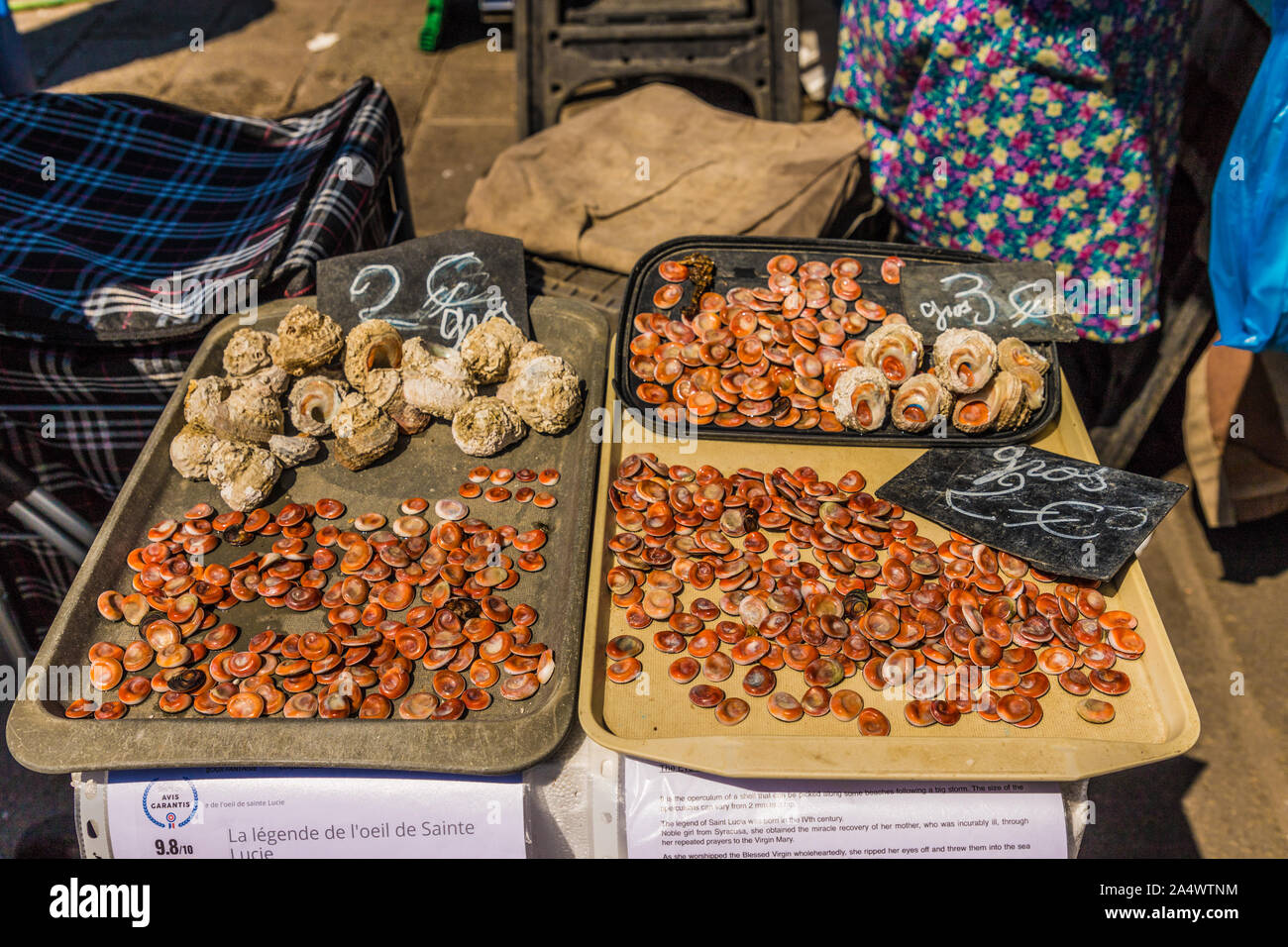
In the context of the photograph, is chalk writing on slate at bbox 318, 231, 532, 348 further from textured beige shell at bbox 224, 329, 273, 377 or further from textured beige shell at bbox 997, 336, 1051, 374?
textured beige shell at bbox 997, 336, 1051, 374

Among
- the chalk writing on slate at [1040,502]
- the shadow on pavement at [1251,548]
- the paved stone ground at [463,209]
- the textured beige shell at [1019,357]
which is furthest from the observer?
the shadow on pavement at [1251,548]

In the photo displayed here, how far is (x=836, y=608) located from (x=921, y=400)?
0.54 metres

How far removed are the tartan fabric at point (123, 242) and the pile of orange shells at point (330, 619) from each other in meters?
0.61

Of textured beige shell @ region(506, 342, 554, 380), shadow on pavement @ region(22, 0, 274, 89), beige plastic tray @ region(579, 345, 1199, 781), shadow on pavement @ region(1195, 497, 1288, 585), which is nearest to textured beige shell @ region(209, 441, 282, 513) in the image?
textured beige shell @ region(506, 342, 554, 380)

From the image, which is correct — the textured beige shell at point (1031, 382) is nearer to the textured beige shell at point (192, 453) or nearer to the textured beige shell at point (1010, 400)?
the textured beige shell at point (1010, 400)

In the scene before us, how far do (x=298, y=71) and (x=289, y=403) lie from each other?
4.27 m

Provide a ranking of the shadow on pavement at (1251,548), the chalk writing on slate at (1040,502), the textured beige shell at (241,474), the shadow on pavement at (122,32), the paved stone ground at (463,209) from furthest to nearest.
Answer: the shadow on pavement at (122,32)
the shadow on pavement at (1251,548)
the paved stone ground at (463,209)
the textured beige shell at (241,474)
the chalk writing on slate at (1040,502)

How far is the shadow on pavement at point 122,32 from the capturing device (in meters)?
5.43

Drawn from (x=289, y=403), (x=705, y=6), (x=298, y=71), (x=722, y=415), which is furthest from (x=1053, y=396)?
(x=298, y=71)

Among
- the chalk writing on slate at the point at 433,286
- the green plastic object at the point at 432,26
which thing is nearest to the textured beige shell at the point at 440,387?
the chalk writing on slate at the point at 433,286

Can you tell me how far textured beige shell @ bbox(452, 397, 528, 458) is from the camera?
1.89m

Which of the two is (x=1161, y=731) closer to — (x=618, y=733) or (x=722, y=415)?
(x=618, y=733)

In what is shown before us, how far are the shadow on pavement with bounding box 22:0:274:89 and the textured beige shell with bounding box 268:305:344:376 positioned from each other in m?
4.66

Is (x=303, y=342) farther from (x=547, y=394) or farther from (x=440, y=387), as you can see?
(x=547, y=394)
